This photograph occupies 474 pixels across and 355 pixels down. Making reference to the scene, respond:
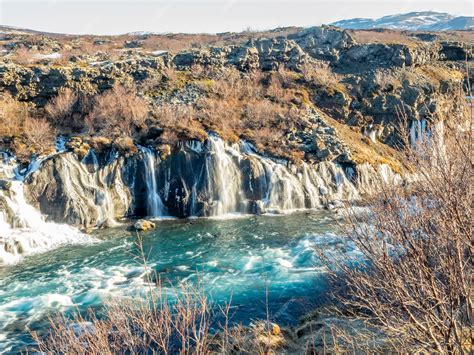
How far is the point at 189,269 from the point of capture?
20.0 m

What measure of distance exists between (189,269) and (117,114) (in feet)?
61.6

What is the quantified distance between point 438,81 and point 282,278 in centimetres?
3990

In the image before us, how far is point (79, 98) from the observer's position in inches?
1417

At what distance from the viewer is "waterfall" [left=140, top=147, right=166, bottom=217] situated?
97.5 feet

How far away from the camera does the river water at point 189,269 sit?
15.4 metres

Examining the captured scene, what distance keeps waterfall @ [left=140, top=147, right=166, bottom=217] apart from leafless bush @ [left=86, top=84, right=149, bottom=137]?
319 cm

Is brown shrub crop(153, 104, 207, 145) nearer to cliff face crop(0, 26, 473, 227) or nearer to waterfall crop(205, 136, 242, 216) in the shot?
cliff face crop(0, 26, 473, 227)

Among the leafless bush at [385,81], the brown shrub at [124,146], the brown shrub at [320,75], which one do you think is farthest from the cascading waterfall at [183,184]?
the leafless bush at [385,81]

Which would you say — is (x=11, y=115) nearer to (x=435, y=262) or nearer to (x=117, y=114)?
(x=117, y=114)

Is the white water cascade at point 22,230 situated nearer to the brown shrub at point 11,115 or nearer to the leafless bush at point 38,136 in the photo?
the leafless bush at point 38,136

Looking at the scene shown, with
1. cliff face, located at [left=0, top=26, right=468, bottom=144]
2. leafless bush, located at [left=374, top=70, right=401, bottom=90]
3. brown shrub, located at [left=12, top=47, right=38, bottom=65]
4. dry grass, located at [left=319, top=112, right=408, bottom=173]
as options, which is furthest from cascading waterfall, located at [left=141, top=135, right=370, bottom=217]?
brown shrub, located at [left=12, top=47, right=38, bottom=65]

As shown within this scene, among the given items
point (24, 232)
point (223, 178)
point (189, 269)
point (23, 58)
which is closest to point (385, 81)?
point (223, 178)

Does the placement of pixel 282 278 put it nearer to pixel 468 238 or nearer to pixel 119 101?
pixel 468 238

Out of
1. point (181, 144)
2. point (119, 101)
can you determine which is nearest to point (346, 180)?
point (181, 144)
